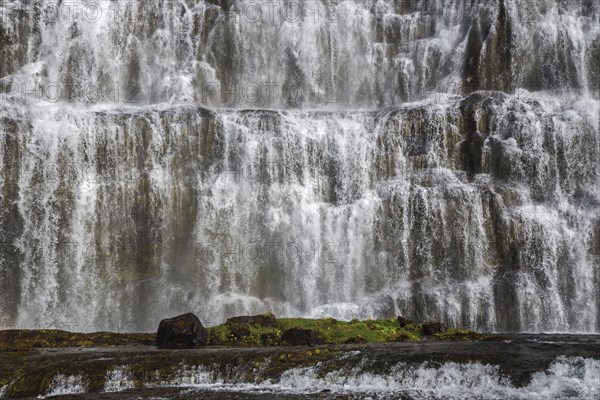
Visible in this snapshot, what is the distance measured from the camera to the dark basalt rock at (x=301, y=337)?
24.8 metres

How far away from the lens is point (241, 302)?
3522 cm

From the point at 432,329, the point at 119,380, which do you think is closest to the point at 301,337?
the point at 432,329

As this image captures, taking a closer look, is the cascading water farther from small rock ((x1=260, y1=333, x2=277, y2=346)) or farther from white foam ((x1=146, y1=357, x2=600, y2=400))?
white foam ((x1=146, y1=357, x2=600, y2=400))

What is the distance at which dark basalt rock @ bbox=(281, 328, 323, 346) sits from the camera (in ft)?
81.5

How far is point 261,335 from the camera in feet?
86.8

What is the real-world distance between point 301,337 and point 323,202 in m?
13.2

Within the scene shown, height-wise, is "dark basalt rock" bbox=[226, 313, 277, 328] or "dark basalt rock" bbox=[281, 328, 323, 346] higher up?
"dark basalt rock" bbox=[226, 313, 277, 328]

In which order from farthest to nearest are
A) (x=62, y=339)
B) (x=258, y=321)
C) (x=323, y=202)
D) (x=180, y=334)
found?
A: (x=323, y=202)
(x=258, y=321)
(x=62, y=339)
(x=180, y=334)

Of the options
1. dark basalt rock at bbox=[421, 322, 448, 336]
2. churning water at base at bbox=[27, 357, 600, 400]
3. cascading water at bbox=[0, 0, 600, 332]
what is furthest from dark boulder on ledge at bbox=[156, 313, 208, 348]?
cascading water at bbox=[0, 0, 600, 332]

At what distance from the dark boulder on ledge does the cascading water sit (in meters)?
9.55

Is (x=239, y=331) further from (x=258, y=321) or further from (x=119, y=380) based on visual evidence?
(x=119, y=380)

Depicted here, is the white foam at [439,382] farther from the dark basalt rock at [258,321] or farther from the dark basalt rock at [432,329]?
the dark basalt rock at [432,329]

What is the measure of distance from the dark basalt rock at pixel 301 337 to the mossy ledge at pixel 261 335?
0.46 ft

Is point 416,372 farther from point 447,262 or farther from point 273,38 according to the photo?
point 273,38
